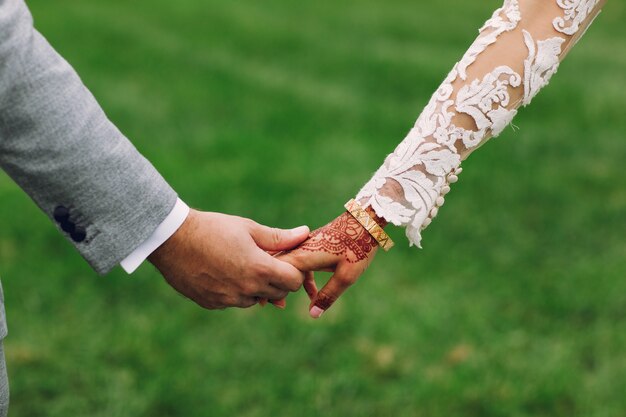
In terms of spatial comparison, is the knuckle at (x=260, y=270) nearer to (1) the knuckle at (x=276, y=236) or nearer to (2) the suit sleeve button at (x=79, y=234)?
(1) the knuckle at (x=276, y=236)

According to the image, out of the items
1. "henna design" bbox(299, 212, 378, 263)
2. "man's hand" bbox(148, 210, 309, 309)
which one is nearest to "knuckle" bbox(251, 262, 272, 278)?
"man's hand" bbox(148, 210, 309, 309)

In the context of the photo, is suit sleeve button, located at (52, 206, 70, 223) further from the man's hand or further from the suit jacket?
the man's hand

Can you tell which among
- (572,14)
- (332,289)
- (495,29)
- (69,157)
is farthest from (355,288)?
(69,157)

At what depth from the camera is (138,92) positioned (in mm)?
7828

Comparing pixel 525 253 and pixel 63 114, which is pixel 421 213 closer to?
pixel 63 114

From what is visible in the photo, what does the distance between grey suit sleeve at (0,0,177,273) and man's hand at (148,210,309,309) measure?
16 centimetres

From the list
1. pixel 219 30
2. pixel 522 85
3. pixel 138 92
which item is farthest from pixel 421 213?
pixel 219 30

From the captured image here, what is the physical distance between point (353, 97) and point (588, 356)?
13.7 ft

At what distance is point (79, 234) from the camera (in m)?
2.00

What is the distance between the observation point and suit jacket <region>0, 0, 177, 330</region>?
5.82 ft

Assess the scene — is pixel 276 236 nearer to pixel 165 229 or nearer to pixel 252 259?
pixel 252 259

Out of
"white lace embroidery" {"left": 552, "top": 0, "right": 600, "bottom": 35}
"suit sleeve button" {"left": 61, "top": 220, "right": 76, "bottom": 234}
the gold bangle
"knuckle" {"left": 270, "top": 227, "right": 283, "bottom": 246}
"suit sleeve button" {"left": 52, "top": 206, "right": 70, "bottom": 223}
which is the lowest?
"knuckle" {"left": 270, "top": 227, "right": 283, "bottom": 246}

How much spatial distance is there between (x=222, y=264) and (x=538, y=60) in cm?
109

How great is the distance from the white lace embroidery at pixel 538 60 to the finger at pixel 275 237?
2.58 feet
